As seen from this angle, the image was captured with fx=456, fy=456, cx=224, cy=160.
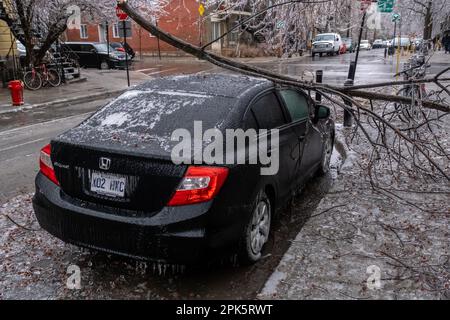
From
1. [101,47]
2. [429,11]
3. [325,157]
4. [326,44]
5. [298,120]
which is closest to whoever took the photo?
[298,120]

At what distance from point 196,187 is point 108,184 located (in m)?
0.70

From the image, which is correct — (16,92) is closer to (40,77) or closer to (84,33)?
(40,77)

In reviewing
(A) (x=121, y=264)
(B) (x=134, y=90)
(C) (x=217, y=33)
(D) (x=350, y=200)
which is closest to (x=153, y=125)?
(B) (x=134, y=90)

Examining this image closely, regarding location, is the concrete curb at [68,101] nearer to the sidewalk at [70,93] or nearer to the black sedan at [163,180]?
the sidewalk at [70,93]

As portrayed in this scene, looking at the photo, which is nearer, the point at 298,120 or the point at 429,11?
the point at 298,120

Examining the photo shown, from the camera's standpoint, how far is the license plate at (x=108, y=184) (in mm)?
3410

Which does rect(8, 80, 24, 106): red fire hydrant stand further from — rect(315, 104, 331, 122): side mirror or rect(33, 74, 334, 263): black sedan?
rect(315, 104, 331, 122): side mirror

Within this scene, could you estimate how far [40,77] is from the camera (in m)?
17.6

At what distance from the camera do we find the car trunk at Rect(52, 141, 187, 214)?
3307mm

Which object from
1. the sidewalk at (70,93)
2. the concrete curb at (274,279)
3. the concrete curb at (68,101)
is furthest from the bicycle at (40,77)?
the concrete curb at (274,279)

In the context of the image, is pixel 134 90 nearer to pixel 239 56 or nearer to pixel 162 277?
pixel 162 277

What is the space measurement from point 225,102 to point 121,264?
5.55 feet

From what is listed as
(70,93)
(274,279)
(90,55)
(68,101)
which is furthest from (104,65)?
(274,279)
